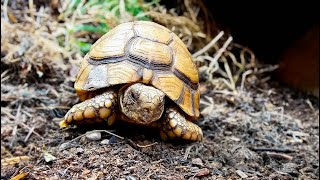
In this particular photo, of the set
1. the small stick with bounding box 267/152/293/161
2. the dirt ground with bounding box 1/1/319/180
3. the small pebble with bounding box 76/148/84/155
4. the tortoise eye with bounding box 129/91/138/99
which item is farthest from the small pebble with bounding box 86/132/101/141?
the small stick with bounding box 267/152/293/161

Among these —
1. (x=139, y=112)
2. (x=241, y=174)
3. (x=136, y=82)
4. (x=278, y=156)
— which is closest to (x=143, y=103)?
(x=139, y=112)

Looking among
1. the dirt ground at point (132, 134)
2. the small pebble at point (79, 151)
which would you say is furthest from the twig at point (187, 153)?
the small pebble at point (79, 151)

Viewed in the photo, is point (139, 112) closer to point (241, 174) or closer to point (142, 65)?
point (142, 65)

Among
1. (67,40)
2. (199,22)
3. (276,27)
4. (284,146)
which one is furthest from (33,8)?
(284,146)

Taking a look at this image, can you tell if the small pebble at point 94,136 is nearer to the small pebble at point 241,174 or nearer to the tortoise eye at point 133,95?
the tortoise eye at point 133,95

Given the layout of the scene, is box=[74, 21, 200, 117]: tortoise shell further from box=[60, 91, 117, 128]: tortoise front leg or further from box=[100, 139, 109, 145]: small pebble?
box=[100, 139, 109, 145]: small pebble

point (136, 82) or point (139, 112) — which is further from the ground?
point (136, 82)
